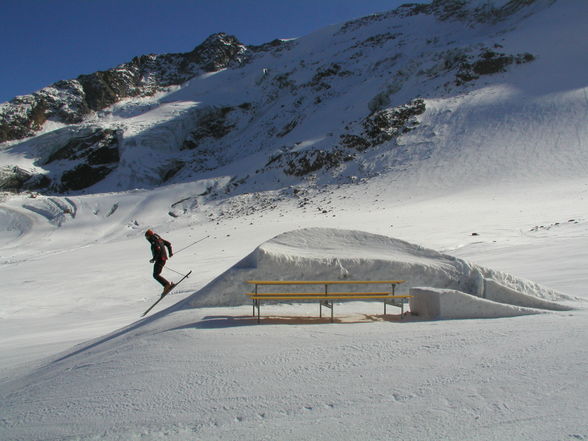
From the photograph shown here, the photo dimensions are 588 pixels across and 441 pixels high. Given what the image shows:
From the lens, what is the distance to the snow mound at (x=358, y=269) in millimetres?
6293

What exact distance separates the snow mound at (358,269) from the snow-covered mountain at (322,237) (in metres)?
0.03

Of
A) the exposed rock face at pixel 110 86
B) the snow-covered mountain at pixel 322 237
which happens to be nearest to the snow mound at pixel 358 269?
the snow-covered mountain at pixel 322 237

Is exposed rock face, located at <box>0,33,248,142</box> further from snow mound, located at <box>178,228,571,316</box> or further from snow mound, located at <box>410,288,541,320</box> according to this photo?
snow mound, located at <box>410,288,541,320</box>

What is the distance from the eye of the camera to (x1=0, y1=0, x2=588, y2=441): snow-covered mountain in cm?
350

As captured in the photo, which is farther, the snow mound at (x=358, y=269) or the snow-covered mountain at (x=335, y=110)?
the snow-covered mountain at (x=335, y=110)

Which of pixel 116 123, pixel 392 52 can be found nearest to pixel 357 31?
pixel 392 52

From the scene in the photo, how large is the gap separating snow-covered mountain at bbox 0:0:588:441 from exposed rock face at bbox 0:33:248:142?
0.41m

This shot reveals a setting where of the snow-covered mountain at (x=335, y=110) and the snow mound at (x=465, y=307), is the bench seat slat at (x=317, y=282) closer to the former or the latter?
the snow mound at (x=465, y=307)

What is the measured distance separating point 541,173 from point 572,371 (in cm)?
2290

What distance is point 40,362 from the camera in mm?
5699

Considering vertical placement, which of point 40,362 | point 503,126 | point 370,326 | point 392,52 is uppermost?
point 392,52

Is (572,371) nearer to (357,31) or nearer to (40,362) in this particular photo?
(40,362)

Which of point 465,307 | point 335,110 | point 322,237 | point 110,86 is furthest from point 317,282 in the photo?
point 110,86

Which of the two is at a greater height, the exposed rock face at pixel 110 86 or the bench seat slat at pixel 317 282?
the exposed rock face at pixel 110 86
